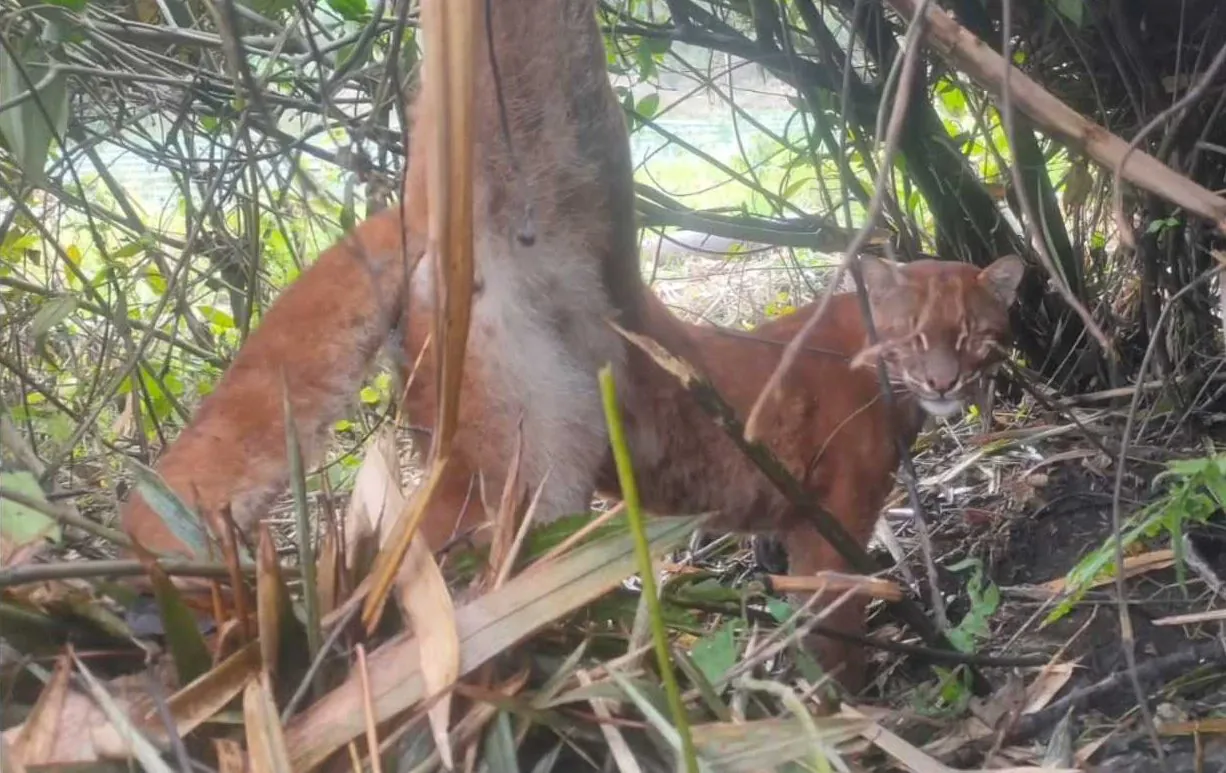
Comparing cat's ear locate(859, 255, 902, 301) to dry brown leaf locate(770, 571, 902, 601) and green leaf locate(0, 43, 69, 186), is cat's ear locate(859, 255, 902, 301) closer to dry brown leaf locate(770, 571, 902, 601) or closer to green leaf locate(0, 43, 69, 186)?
dry brown leaf locate(770, 571, 902, 601)

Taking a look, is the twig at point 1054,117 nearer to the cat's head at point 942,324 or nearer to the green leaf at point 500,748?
the green leaf at point 500,748

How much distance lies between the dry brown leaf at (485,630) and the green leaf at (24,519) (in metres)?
0.27

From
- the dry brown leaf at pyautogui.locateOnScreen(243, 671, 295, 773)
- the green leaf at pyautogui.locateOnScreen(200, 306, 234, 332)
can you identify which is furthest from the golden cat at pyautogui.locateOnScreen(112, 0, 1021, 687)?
the green leaf at pyautogui.locateOnScreen(200, 306, 234, 332)

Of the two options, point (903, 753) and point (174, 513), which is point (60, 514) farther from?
point (903, 753)

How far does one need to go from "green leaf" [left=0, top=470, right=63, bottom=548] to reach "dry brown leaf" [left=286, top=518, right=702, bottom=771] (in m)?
0.27

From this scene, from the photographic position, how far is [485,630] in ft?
3.43

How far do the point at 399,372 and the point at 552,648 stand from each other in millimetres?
699

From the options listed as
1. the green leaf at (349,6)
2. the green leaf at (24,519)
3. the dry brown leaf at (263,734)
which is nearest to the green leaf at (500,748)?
the dry brown leaf at (263,734)

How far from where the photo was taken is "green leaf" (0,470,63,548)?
3.12ft

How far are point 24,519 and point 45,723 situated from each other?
18 centimetres

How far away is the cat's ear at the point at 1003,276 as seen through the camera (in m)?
2.55

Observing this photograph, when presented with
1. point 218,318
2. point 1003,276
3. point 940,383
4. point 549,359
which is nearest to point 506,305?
point 549,359

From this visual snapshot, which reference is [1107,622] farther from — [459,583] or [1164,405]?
[459,583]

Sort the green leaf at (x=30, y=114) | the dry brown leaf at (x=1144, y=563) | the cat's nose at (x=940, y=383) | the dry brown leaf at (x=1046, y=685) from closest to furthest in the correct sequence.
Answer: the dry brown leaf at (x=1046, y=685) < the green leaf at (x=30, y=114) < the dry brown leaf at (x=1144, y=563) < the cat's nose at (x=940, y=383)
